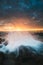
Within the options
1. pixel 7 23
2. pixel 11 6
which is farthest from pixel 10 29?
pixel 11 6

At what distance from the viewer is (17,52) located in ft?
6.56

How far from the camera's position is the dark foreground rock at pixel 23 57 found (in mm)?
1995

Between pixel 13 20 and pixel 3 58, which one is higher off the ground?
pixel 13 20

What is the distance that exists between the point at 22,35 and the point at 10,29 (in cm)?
12

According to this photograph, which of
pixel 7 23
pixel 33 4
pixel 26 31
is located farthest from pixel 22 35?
pixel 33 4

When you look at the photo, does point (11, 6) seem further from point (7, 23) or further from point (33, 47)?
point (33, 47)

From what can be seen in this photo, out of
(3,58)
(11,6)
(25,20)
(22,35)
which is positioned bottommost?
(3,58)

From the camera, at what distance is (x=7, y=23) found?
2.02 m

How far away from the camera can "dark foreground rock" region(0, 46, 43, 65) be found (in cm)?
200

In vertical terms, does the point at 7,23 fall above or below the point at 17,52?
above

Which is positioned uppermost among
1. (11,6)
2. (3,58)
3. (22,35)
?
(11,6)

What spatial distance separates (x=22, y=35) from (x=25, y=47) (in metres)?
0.11

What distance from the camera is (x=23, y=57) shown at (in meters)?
2.00

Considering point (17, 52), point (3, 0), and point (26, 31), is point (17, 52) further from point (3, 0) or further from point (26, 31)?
point (3, 0)
